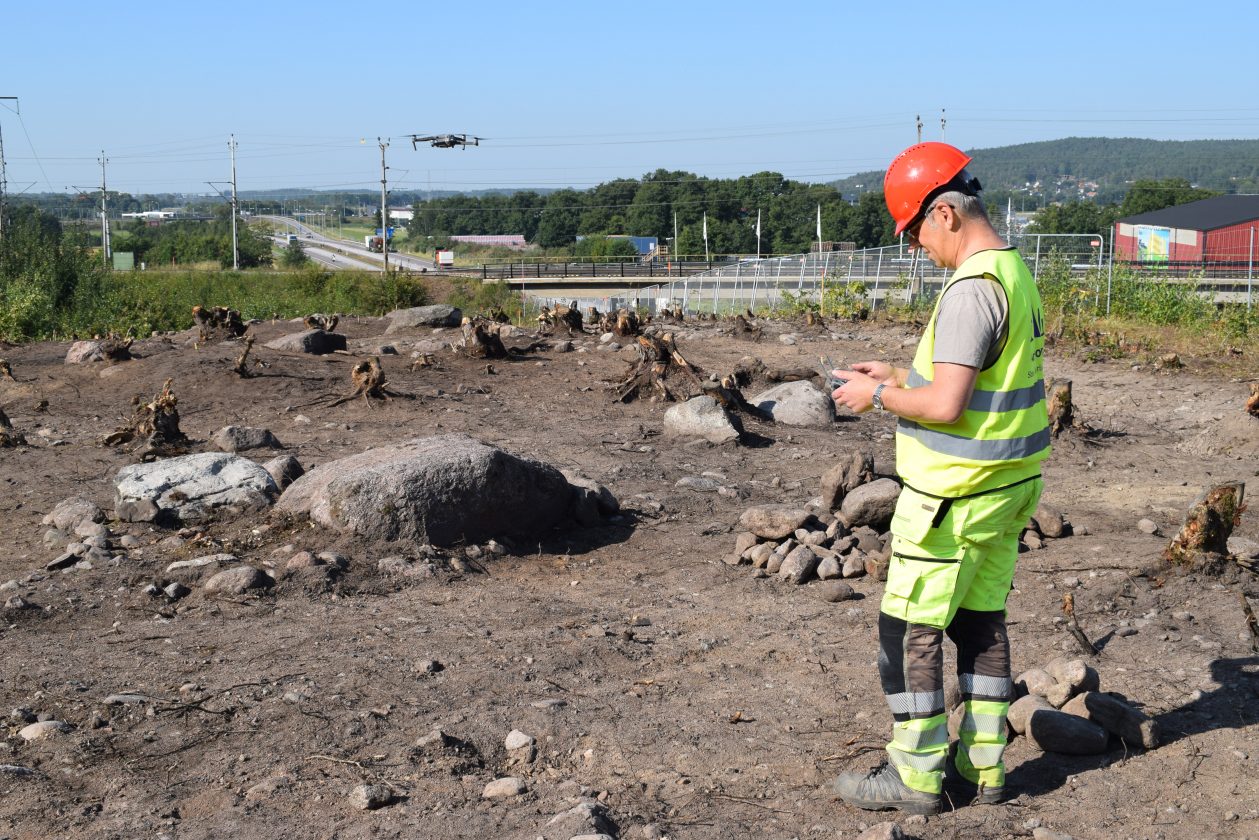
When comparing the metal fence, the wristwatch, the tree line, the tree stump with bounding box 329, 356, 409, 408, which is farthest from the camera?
the tree line

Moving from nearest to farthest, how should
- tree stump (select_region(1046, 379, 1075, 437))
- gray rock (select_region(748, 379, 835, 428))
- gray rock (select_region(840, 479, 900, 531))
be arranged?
gray rock (select_region(840, 479, 900, 531)), tree stump (select_region(1046, 379, 1075, 437)), gray rock (select_region(748, 379, 835, 428))

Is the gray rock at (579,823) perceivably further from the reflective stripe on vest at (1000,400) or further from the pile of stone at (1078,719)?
the reflective stripe on vest at (1000,400)

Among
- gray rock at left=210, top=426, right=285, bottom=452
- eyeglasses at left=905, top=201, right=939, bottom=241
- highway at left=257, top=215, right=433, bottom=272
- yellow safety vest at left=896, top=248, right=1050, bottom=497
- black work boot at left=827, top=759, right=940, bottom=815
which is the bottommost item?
black work boot at left=827, top=759, right=940, bottom=815

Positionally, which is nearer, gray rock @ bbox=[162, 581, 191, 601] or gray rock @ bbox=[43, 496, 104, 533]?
gray rock @ bbox=[162, 581, 191, 601]

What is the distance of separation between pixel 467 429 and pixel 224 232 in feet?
295

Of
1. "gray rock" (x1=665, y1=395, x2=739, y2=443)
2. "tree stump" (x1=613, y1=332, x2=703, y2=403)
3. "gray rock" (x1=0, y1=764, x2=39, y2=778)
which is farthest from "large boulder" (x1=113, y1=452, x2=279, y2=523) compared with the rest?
"tree stump" (x1=613, y1=332, x2=703, y2=403)

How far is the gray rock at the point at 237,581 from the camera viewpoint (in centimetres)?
591

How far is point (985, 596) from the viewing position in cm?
346

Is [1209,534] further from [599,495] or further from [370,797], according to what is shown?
[370,797]

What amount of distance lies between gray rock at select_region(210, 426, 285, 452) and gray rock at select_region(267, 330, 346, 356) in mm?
4591

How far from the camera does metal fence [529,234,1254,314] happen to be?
66.0 ft

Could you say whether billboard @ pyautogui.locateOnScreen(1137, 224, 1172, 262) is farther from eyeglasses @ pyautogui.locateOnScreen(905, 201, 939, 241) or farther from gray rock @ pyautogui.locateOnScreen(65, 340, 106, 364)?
eyeglasses @ pyautogui.locateOnScreen(905, 201, 939, 241)

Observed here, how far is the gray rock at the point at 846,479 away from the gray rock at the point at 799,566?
1.04 meters

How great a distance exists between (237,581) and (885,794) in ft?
12.0
